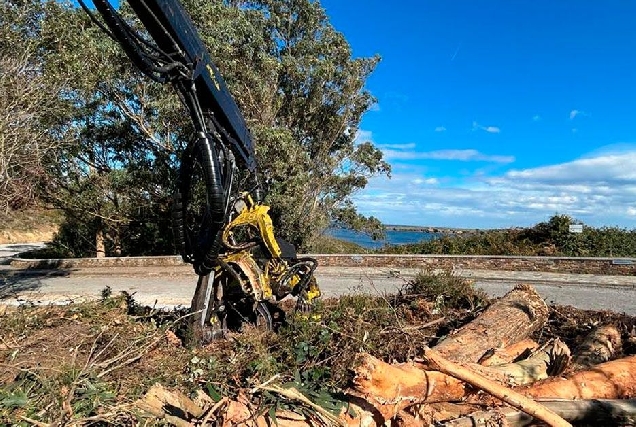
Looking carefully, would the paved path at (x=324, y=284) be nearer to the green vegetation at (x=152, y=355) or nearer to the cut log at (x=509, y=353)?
the green vegetation at (x=152, y=355)

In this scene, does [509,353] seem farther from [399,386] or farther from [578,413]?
[399,386]

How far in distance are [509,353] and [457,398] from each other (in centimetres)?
215

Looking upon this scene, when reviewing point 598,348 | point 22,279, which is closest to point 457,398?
point 598,348

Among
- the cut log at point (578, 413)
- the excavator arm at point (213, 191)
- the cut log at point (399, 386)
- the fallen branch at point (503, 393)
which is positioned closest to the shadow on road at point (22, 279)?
the excavator arm at point (213, 191)

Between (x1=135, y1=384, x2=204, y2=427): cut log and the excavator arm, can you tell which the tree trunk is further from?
(x1=135, y1=384, x2=204, y2=427): cut log

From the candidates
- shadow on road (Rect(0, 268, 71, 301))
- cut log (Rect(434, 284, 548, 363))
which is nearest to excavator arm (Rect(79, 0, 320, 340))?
cut log (Rect(434, 284, 548, 363))

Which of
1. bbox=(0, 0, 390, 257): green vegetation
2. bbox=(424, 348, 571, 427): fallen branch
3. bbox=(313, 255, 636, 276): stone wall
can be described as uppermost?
bbox=(0, 0, 390, 257): green vegetation

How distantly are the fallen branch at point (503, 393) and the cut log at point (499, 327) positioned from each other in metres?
1.83

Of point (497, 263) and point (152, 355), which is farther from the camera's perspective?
point (497, 263)

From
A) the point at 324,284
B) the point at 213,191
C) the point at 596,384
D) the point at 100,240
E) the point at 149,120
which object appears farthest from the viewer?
the point at 100,240

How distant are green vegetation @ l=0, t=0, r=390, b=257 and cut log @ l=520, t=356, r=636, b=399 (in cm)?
979

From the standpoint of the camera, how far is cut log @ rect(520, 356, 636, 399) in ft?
12.6

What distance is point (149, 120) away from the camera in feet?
59.9

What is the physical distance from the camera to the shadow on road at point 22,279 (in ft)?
45.3
